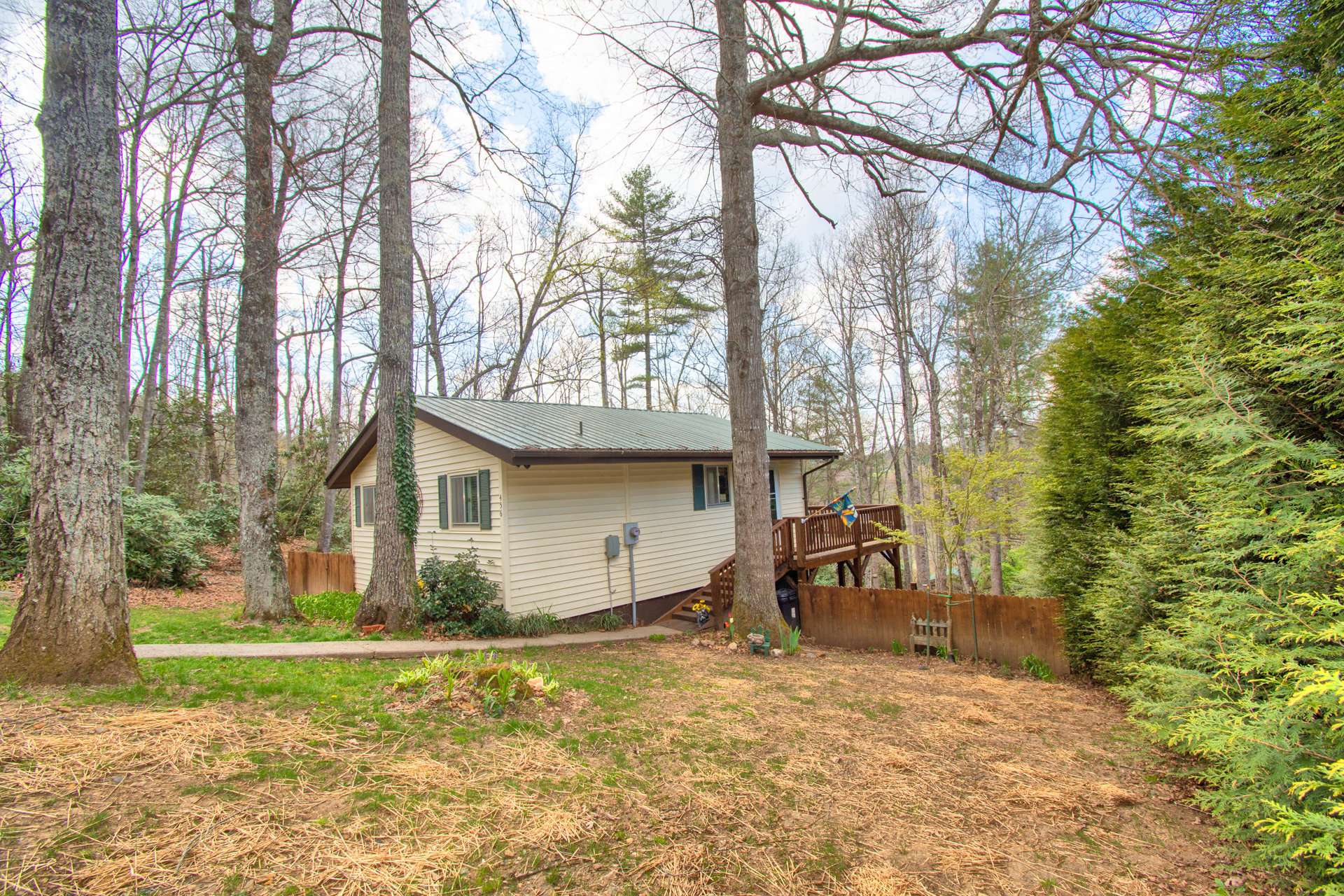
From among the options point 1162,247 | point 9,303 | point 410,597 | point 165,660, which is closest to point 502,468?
point 410,597

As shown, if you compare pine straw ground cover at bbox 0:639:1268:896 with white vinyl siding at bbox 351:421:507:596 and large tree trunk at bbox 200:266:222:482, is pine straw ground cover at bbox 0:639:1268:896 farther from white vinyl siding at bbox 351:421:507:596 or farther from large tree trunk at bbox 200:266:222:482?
large tree trunk at bbox 200:266:222:482

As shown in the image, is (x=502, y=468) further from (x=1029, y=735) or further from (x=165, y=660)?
(x=1029, y=735)

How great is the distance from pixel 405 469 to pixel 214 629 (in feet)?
9.88

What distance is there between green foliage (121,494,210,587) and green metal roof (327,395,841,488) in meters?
3.05

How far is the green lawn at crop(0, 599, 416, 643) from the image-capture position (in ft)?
21.2

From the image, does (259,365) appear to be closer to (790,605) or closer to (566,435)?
(566,435)

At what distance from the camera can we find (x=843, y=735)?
167 inches

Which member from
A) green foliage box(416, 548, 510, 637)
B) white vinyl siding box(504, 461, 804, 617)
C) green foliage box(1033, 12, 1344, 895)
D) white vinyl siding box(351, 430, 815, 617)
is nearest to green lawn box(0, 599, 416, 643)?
green foliage box(416, 548, 510, 637)

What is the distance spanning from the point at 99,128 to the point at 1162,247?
25.5 feet

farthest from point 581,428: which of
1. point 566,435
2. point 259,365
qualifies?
point 259,365

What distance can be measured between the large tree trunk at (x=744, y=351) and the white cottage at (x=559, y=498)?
2.40 metres

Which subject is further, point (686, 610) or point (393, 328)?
point (686, 610)

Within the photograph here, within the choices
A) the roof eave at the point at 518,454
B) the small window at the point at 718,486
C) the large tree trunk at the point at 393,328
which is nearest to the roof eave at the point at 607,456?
the roof eave at the point at 518,454

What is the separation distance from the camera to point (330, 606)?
995 centimetres
